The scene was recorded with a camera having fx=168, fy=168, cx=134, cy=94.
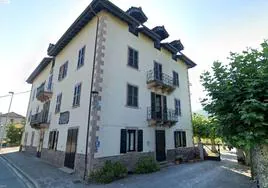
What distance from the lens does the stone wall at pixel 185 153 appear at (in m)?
15.1

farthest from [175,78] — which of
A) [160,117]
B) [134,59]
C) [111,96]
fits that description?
[111,96]

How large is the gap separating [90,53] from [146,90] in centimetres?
535

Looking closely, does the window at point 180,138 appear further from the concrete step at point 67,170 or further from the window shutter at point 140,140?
the concrete step at point 67,170

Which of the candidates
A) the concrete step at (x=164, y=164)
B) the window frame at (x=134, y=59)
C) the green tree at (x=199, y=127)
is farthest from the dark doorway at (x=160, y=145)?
the green tree at (x=199, y=127)

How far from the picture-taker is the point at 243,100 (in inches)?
230

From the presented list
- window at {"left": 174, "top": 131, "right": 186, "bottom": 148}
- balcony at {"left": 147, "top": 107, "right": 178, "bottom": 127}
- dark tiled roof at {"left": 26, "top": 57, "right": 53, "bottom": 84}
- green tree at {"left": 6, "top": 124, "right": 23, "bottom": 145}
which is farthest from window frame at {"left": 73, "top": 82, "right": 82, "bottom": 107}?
green tree at {"left": 6, "top": 124, "right": 23, "bottom": 145}

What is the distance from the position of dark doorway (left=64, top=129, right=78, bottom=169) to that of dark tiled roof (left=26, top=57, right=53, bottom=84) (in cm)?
1251

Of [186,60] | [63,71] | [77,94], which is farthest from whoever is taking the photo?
[186,60]

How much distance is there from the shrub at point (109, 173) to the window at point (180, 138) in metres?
7.73

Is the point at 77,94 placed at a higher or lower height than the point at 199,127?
higher

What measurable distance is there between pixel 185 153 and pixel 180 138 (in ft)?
5.24

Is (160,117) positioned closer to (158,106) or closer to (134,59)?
(158,106)

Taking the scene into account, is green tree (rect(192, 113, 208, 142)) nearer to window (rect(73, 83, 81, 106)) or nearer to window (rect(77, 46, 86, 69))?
window (rect(73, 83, 81, 106))

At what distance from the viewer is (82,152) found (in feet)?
33.9
